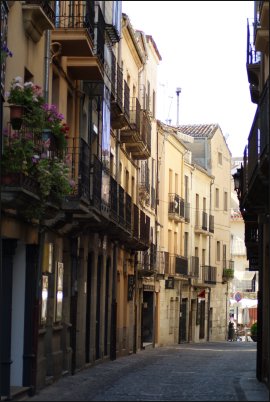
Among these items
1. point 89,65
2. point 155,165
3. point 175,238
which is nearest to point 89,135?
point 89,65

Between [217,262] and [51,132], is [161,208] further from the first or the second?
[51,132]

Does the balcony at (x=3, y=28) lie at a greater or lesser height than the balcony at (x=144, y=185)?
lesser

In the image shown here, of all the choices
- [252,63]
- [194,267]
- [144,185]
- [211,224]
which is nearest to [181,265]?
[194,267]

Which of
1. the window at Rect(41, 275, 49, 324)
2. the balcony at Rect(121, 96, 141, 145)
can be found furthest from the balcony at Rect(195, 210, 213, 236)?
the window at Rect(41, 275, 49, 324)

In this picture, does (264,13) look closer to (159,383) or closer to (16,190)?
(16,190)

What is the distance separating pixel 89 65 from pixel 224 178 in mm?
42947

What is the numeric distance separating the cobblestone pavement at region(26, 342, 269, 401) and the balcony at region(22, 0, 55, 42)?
251 inches

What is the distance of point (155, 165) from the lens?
44.6 m

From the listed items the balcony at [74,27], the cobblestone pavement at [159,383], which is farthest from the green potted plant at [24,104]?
the cobblestone pavement at [159,383]

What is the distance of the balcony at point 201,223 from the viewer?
5519 cm

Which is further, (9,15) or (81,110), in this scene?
(81,110)

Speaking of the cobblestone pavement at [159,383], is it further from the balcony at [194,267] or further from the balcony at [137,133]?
the balcony at [194,267]

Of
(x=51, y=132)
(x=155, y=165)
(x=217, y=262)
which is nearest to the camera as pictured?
(x=51, y=132)

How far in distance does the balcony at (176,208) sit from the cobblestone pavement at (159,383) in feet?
68.2
